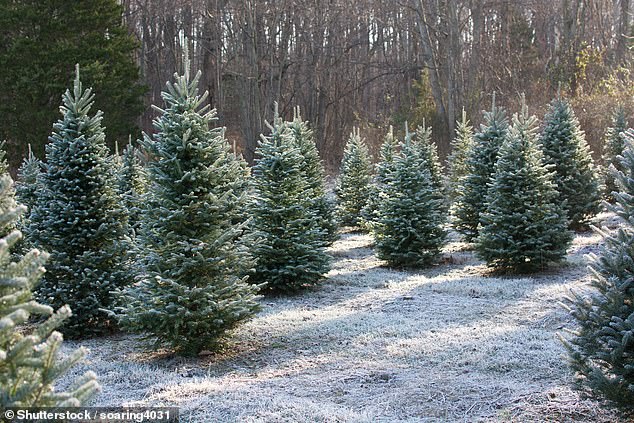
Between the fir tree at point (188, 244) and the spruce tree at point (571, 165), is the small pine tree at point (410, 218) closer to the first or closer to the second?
the spruce tree at point (571, 165)

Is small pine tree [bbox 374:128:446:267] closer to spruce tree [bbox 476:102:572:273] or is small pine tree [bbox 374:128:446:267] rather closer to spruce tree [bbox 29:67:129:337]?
spruce tree [bbox 476:102:572:273]

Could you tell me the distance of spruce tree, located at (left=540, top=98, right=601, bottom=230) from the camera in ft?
43.1

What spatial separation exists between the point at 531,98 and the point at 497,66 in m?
6.76

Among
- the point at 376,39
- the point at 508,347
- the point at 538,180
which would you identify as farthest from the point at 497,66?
the point at 508,347

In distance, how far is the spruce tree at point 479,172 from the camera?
41.2 feet

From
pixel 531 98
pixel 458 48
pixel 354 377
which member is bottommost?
pixel 354 377

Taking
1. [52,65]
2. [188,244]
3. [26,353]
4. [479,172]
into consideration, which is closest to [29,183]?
[188,244]

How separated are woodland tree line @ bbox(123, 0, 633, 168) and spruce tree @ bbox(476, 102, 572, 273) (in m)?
13.7

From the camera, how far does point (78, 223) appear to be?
8039 mm

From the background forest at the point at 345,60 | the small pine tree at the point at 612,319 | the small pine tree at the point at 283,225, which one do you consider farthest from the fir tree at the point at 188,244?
the background forest at the point at 345,60

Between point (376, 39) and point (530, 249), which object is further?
point (376, 39)

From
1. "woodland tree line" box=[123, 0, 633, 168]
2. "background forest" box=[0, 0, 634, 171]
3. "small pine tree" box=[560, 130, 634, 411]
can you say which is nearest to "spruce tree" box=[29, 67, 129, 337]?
"small pine tree" box=[560, 130, 634, 411]

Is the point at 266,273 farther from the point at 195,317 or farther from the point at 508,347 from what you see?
the point at 508,347

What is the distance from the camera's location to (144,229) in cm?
680
